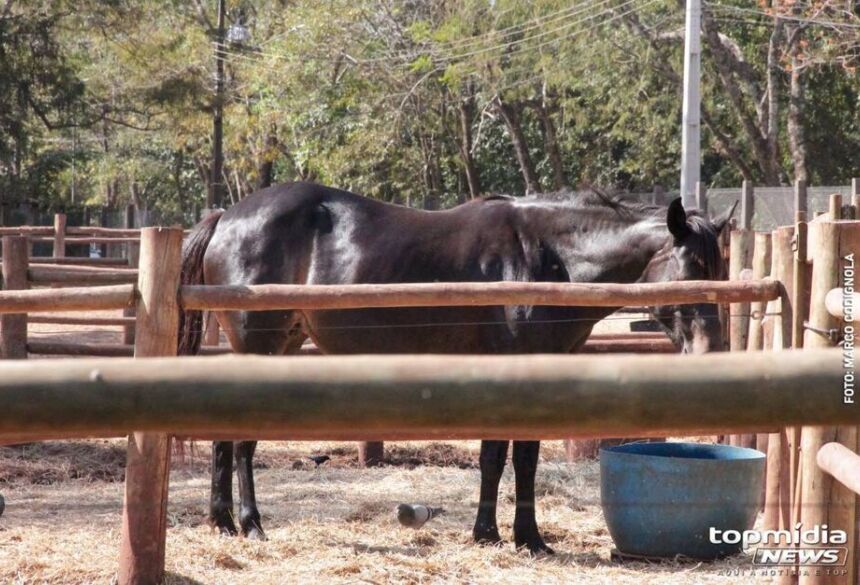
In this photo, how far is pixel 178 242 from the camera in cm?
380

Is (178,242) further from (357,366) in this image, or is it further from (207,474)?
(207,474)

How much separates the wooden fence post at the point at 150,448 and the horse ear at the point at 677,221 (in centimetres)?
225

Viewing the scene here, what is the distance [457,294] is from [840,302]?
1288 millimetres

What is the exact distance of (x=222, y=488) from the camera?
16.9ft

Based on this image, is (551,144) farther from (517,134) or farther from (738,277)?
(738,277)

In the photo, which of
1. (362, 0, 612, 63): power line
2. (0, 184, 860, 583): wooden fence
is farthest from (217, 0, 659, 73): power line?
(0, 184, 860, 583): wooden fence

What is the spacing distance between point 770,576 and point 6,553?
3020mm

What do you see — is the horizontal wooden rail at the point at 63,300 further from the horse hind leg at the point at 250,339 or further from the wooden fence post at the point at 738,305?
the wooden fence post at the point at 738,305

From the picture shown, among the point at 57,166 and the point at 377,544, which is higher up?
the point at 57,166

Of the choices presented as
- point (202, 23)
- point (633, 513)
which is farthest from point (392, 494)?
point (202, 23)

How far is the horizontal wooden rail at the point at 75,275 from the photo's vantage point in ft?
22.5

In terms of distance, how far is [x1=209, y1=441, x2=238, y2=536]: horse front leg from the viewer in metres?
A: 5.11

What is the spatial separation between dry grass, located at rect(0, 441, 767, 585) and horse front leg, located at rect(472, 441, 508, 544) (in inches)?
3.8

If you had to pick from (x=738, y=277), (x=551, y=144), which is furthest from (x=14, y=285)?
(x=551, y=144)
